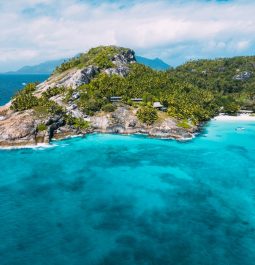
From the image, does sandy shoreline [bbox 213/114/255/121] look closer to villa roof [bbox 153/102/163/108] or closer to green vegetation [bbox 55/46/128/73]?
villa roof [bbox 153/102/163/108]

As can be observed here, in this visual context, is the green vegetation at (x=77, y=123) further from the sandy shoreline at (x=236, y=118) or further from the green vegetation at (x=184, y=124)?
the sandy shoreline at (x=236, y=118)

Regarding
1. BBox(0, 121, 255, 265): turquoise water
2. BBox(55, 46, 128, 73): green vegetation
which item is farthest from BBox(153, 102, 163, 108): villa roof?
BBox(55, 46, 128, 73): green vegetation

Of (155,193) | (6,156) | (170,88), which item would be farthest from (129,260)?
(170,88)

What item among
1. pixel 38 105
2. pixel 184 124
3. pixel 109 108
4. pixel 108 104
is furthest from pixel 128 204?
pixel 38 105

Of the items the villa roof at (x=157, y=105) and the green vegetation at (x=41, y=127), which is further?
the villa roof at (x=157, y=105)

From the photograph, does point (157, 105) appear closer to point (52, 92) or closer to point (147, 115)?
point (147, 115)

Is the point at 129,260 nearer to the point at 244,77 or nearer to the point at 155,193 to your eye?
the point at 155,193

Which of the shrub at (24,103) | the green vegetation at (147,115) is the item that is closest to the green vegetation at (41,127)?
the shrub at (24,103)
